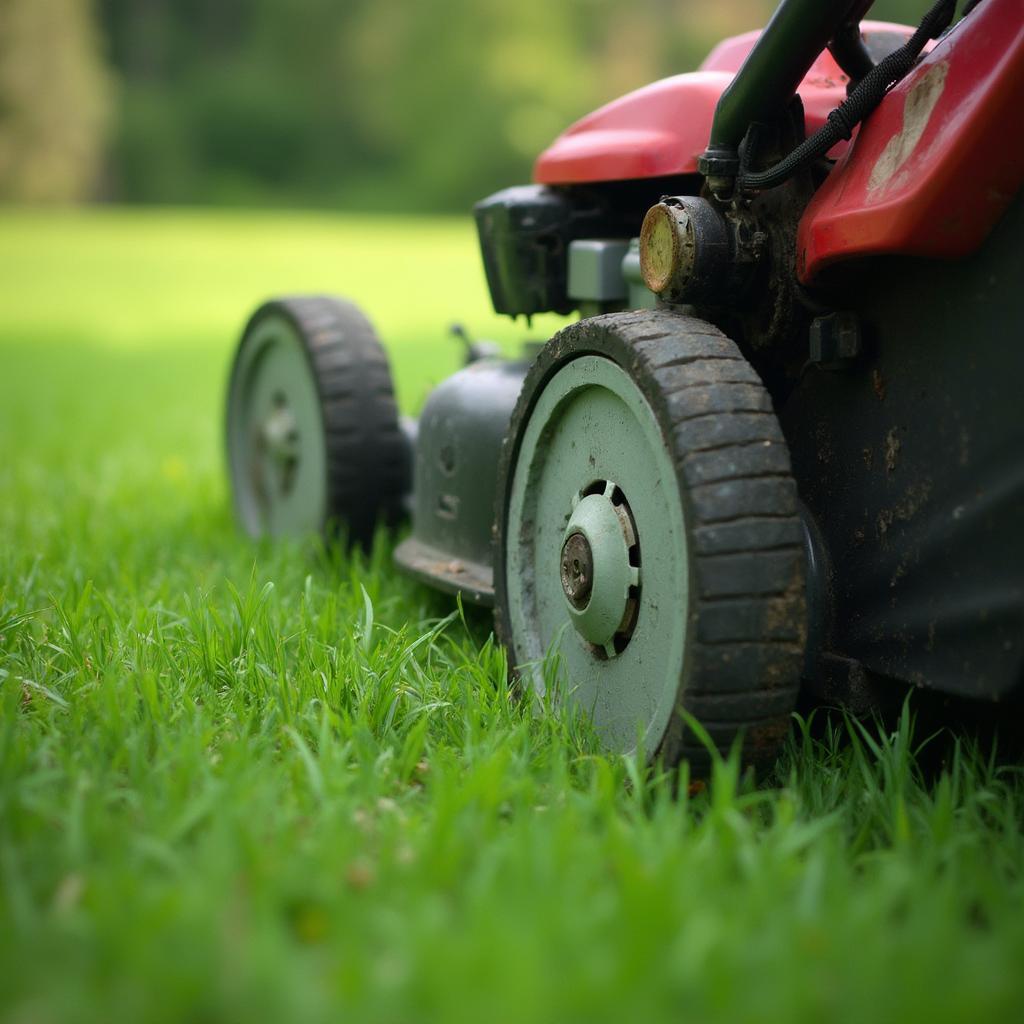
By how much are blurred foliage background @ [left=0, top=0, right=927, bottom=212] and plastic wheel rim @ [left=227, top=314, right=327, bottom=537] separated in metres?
29.6

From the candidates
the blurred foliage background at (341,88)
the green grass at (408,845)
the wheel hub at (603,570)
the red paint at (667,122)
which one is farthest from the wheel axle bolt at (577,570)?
the blurred foliage background at (341,88)

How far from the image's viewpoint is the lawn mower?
1457 millimetres

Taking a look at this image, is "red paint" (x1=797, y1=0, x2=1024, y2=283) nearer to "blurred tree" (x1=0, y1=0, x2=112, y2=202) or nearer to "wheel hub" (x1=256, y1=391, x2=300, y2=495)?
"wheel hub" (x1=256, y1=391, x2=300, y2=495)

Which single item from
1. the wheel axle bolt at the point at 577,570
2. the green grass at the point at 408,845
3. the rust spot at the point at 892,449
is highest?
the rust spot at the point at 892,449

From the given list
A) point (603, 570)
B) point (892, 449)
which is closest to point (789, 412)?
point (892, 449)

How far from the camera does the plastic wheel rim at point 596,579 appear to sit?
63.6 inches

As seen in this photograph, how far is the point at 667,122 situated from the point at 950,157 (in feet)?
2.33

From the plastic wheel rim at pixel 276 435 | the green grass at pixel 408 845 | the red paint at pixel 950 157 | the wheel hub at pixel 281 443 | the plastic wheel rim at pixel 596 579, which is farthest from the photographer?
the wheel hub at pixel 281 443

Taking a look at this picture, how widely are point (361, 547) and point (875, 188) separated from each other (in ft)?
5.46

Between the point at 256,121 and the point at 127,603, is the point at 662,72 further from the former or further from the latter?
the point at 127,603

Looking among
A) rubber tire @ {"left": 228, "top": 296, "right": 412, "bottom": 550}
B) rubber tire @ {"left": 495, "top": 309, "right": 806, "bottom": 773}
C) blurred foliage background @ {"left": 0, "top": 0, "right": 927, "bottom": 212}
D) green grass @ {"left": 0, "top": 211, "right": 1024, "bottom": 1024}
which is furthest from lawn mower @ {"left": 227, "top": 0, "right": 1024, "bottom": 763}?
blurred foliage background @ {"left": 0, "top": 0, "right": 927, "bottom": 212}

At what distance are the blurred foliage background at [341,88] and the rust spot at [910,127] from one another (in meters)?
31.6

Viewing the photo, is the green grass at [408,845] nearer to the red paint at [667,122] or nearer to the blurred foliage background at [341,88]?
the red paint at [667,122]

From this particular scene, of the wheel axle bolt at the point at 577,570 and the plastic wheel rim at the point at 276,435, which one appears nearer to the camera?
the wheel axle bolt at the point at 577,570
